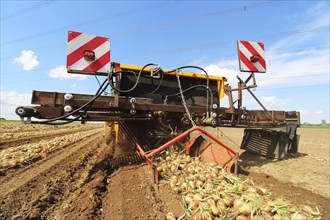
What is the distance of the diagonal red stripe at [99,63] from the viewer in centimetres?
400

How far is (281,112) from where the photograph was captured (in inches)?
237

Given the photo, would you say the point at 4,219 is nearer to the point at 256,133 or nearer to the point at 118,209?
the point at 118,209

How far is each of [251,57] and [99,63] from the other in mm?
3344

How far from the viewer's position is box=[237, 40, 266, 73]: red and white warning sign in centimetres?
512

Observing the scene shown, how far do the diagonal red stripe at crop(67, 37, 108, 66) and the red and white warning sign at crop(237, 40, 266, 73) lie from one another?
294 cm

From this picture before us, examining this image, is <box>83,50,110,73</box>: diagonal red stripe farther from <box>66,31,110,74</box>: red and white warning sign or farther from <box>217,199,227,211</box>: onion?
<box>217,199,227,211</box>: onion

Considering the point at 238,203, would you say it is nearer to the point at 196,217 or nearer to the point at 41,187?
the point at 196,217

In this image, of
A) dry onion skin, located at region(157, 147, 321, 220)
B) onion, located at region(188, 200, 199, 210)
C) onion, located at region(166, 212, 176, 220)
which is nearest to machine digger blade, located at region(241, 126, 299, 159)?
dry onion skin, located at region(157, 147, 321, 220)

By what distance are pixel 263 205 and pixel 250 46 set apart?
155 inches

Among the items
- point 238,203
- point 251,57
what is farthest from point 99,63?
point 251,57

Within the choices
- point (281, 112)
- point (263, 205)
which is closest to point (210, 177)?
point (263, 205)

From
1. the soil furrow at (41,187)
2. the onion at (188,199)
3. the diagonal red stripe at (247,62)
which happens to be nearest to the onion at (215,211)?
the onion at (188,199)

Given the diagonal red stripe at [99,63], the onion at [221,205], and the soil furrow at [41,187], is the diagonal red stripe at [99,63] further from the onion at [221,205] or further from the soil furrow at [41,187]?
the onion at [221,205]

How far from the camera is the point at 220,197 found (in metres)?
2.70
